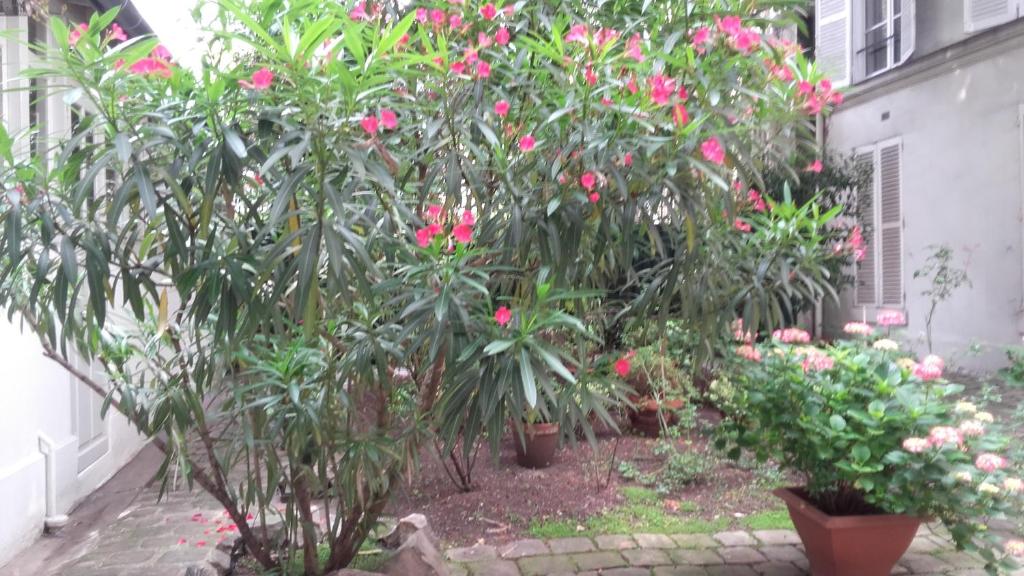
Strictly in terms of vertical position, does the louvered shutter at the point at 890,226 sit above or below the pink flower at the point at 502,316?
above

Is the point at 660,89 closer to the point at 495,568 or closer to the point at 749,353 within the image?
the point at 749,353

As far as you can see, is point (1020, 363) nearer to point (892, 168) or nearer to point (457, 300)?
point (457, 300)

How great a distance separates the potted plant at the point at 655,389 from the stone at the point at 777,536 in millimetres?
1044

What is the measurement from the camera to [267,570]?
3021mm

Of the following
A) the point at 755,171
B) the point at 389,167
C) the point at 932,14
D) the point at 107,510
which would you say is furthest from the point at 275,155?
the point at 932,14

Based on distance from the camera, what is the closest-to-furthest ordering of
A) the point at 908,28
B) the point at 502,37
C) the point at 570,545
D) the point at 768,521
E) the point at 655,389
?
the point at 502,37, the point at 570,545, the point at 768,521, the point at 655,389, the point at 908,28

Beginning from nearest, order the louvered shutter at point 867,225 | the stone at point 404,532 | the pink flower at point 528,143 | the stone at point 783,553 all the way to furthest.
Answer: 1. the pink flower at point 528,143
2. the stone at point 404,532
3. the stone at point 783,553
4. the louvered shutter at point 867,225

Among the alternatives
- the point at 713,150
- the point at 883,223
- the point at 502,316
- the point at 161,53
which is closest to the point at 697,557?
the point at 502,316

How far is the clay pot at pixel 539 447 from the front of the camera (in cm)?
499

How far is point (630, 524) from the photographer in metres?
4.10

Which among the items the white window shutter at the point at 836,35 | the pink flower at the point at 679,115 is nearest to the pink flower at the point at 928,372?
the pink flower at the point at 679,115

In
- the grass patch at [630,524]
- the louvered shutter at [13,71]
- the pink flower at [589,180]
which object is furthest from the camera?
the louvered shutter at [13,71]

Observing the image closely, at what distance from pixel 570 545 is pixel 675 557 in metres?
0.53

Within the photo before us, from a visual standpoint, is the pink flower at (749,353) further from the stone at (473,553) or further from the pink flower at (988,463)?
the stone at (473,553)
